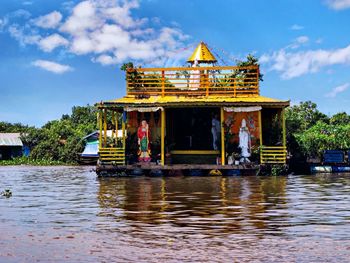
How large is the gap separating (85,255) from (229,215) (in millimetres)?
4352

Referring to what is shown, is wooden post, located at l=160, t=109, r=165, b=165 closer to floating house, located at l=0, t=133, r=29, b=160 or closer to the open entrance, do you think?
the open entrance

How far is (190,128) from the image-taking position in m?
29.5

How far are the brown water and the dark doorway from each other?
13110 mm

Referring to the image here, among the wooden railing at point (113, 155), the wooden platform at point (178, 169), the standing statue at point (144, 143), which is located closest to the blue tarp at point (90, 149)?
the standing statue at point (144, 143)

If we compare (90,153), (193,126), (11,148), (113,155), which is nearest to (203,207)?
(113,155)

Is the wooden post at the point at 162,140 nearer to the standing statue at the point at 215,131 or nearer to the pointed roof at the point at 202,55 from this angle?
the standing statue at the point at 215,131

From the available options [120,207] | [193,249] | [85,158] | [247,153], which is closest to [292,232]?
[193,249]

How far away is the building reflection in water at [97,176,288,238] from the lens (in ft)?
32.8

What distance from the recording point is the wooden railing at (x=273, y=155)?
1014 inches

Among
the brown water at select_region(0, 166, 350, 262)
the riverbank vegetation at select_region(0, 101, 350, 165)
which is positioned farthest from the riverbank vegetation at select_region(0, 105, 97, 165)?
the brown water at select_region(0, 166, 350, 262)

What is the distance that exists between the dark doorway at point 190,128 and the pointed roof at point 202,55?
196 inches

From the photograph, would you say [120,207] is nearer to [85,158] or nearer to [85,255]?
[85,255]

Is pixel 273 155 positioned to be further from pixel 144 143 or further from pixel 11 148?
pixel 11 148

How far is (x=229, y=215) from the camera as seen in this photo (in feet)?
36.6
